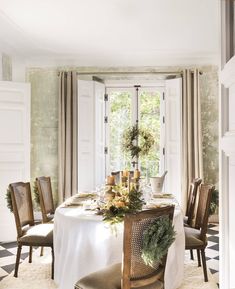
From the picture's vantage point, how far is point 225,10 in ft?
5.10

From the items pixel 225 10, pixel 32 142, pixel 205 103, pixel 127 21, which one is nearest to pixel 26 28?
pixel 127 21

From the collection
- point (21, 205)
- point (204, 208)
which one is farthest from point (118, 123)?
point (204, 208)

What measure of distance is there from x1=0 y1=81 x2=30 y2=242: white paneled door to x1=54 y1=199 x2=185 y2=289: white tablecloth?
6.85 ft

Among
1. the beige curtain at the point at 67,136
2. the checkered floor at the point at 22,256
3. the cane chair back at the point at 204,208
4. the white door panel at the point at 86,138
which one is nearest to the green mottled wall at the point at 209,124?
the checkered floor at the point at 22,256

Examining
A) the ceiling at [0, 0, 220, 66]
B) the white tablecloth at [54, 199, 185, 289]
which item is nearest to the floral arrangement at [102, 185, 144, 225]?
the white tablecloth at [54, 199, 185, 289]

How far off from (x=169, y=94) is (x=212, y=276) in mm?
3310

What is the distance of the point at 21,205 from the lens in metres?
3.63

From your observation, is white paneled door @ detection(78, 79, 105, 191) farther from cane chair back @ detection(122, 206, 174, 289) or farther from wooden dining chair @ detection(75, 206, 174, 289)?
cane chair back @ detection(122, 206, 174, 289)

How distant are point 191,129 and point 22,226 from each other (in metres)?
3.40

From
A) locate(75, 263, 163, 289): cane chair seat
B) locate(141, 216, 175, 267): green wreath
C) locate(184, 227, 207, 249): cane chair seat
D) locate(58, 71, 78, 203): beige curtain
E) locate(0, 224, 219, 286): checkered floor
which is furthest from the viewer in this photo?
locate(58, 71, 78, 203): beige curtain

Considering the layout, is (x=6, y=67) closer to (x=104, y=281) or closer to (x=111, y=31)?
(x=111, y=31)

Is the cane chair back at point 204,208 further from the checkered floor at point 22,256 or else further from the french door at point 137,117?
the french door at point 137,117

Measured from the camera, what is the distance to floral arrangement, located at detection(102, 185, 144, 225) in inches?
107

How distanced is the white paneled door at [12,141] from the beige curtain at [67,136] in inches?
41.5
